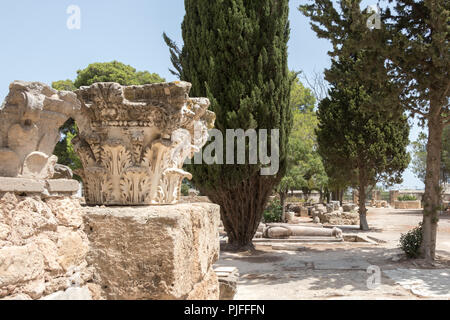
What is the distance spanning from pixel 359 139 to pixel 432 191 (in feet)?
20.1

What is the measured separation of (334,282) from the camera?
21.4 ft

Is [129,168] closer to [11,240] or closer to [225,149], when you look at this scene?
[11,240]

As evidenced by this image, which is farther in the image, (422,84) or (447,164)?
(447,164)

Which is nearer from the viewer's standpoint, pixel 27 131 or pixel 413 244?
pixel 27 131

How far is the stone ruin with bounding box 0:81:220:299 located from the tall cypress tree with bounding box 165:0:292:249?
606 centimetres

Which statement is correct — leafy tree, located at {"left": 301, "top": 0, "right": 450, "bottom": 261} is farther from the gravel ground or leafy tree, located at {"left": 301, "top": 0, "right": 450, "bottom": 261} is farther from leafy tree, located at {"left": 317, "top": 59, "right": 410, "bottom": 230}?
leafy tree, located at {"left": 317, "top": 59, "right": 410, "bottom": 230}

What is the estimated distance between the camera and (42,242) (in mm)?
1801

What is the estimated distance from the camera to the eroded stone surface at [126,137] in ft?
8.82

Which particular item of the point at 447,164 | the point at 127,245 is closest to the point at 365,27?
the point at 127,245

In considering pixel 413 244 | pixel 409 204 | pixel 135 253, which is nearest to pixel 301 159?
pixel 413 244

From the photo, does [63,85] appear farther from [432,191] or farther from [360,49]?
[432,191]

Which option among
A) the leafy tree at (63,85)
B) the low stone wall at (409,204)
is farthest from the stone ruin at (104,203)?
the low stone wall at (409,204)
